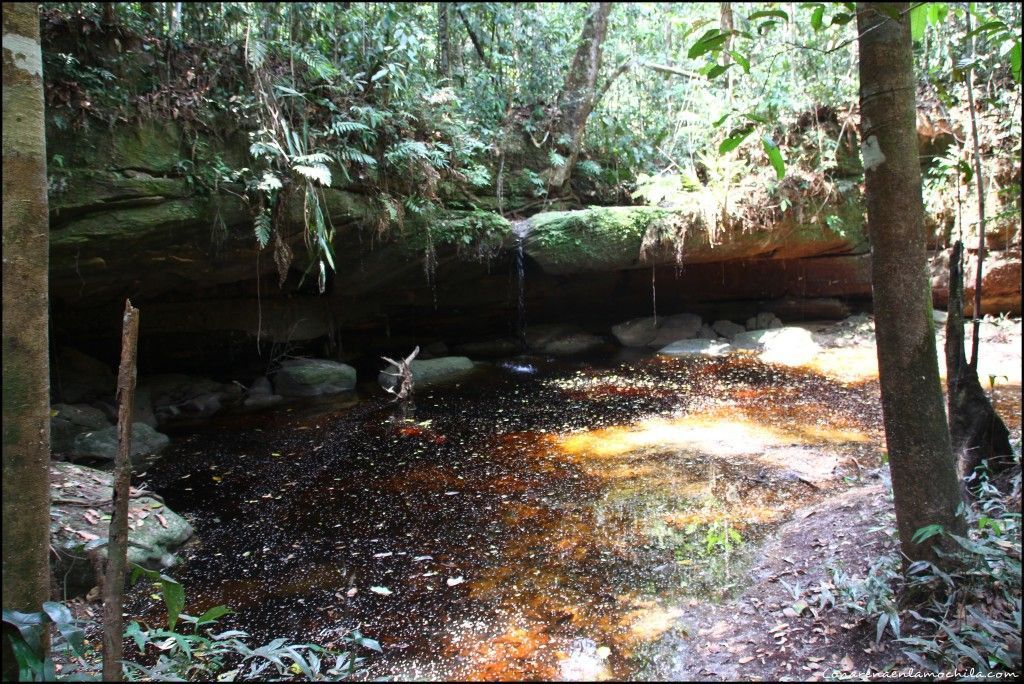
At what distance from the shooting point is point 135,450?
6.58m

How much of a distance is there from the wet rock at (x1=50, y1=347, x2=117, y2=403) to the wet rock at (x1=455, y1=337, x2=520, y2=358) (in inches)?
232

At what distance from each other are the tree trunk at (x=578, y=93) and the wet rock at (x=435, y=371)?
11.8ft

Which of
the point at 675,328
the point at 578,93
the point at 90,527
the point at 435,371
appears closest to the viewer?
the point at 90,527

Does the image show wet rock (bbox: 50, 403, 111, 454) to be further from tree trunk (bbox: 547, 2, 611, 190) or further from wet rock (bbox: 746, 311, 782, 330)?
wet rock (bbox: 746, 311, 782, 330)

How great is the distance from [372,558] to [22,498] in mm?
2858

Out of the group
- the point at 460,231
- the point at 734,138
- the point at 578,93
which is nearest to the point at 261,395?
the point at 460,231

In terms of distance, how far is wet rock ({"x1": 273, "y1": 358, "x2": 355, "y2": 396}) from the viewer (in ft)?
30.9

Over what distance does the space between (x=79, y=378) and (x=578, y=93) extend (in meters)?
9.21

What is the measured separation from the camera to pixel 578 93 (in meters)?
11.1

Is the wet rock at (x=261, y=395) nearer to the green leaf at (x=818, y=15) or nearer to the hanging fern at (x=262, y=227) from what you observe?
the hanging fern at (x=262, y=227)

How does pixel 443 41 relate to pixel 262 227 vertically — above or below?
above

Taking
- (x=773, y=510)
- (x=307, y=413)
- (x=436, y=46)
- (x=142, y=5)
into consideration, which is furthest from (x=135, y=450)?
(x=436, y=46)

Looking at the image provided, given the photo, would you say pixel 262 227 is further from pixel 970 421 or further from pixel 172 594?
pixel 970 421

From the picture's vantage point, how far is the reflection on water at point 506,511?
3.22 meters
